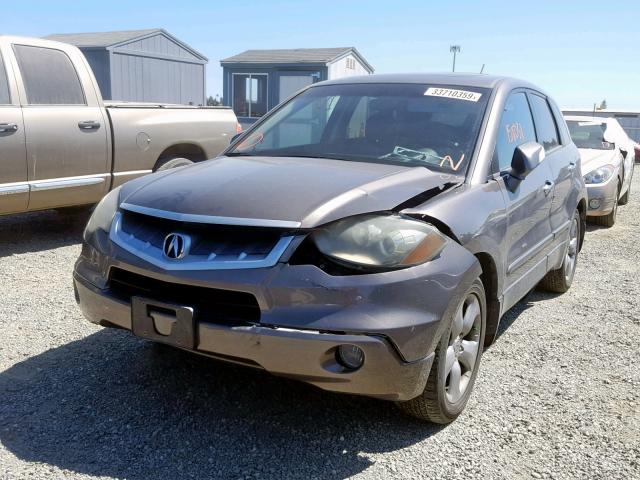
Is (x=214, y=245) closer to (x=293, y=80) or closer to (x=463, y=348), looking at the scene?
(x=463, y=348)

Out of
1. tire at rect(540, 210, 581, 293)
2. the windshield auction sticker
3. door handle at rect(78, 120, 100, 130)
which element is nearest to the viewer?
the windshield auction sticker

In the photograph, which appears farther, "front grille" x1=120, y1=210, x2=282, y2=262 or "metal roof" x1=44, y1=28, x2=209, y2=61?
"metal roof" x1=44, y1=28, x2=209, y2=61

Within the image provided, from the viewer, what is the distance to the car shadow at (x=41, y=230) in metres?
6.38

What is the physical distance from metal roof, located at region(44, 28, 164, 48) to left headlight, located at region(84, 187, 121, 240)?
19.5m

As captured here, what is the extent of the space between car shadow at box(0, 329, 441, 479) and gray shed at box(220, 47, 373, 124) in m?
19.8

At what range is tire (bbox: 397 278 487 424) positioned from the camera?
288 centimetres

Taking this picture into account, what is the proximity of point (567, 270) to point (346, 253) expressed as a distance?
3.52 metres

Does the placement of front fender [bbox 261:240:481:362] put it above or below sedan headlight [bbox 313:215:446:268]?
below

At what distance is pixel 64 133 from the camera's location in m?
6.14

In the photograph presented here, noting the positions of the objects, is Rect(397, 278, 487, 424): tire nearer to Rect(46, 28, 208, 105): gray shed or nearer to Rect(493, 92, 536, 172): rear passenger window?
Rect(493, 92, 536, 172): rear passenger window

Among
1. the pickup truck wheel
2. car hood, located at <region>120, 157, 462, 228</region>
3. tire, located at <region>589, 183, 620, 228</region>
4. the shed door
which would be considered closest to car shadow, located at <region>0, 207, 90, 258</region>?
the pickup truck wheel

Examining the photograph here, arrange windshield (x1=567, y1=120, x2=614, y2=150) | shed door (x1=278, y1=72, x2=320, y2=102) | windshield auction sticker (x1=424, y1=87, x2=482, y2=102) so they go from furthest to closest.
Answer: shed door (x1=278, y1=72, x2=320, y2=102) < windshield (x1=567, y1=120, x2=614, y2=150) < windshield auction sticker (x1=424, y1=87, x2=482, y2=102)

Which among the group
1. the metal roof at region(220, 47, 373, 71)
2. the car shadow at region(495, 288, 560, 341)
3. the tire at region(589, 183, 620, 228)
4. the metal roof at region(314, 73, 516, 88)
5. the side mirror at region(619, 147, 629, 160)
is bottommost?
the tire at region(589, 183, 620, 228)

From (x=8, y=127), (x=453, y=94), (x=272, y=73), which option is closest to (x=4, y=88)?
(x=8, y=127)
